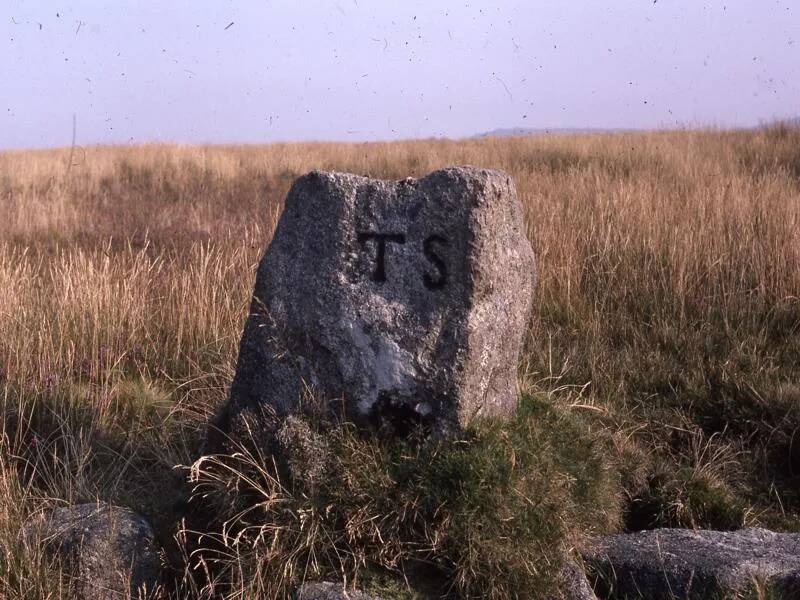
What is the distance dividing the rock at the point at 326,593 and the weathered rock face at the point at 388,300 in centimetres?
60

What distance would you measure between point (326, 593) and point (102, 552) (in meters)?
0.79

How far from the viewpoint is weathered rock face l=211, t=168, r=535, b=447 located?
293 cm

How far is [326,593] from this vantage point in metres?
2.60

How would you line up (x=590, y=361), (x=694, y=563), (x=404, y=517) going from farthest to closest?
(x=590, y=361), (x=694, y=563), (x=404, y=517)

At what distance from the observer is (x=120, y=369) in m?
4.43

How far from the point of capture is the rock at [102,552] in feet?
8.96

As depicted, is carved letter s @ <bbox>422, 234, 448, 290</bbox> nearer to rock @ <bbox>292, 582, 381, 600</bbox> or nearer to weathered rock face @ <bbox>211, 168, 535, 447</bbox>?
weathered rock face @ <bbox>211, 168, 535, 447</bbox>

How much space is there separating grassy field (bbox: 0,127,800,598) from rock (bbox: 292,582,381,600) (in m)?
0.71

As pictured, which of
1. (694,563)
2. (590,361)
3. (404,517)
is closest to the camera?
(404,517)

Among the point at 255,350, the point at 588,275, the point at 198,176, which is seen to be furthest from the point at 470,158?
the point at 255,350

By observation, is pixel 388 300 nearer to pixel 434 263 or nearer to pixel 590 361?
pixel 434 263

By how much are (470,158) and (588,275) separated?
9.52 meters

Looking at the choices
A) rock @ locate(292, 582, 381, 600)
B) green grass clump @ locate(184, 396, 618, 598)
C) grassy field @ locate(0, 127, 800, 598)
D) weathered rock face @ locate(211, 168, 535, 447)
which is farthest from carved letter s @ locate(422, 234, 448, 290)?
rock @ locate(292, 582, 381, 600)

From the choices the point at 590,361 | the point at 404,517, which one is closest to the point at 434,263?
the point at 404,517
